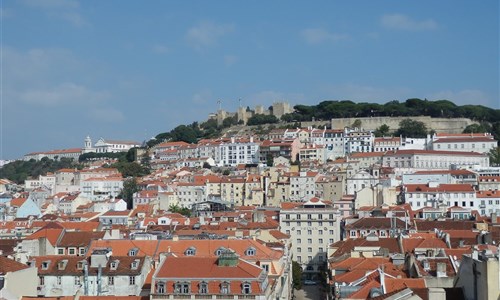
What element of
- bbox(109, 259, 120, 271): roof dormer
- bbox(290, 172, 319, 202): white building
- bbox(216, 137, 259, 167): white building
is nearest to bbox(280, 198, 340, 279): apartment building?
bbox(290, 172, 319, 202): white building

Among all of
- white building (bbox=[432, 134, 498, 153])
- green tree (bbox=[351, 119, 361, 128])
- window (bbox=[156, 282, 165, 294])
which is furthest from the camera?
green tree (bbox=[351, 119, 361, 128])

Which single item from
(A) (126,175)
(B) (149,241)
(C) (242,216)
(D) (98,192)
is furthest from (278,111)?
(B) (149,241)

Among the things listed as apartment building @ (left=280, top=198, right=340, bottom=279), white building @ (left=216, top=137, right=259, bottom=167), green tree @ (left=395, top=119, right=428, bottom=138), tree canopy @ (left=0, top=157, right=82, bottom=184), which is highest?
green tree @ (left=395, top=119, right=428, bottom=138)

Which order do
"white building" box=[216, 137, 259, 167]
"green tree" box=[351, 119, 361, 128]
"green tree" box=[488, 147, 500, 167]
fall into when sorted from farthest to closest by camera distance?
"green tree" box=[351, 119, 361, 128], "white building" box=[216, 137, 259, 167], "green tree" box=[488, 147, 500, 167]

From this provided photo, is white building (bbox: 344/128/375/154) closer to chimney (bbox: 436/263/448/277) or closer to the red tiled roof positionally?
chimney (bbox: 436/263/448/277)

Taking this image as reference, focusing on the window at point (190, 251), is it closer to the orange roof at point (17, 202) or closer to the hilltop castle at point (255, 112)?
the orange roof at point (17, 202)

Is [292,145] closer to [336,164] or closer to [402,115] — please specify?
[336,164]

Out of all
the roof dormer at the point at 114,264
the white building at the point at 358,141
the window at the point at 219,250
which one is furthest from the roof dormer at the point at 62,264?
the white building at the point at 358,141

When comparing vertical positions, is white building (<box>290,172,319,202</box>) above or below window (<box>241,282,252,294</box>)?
above
